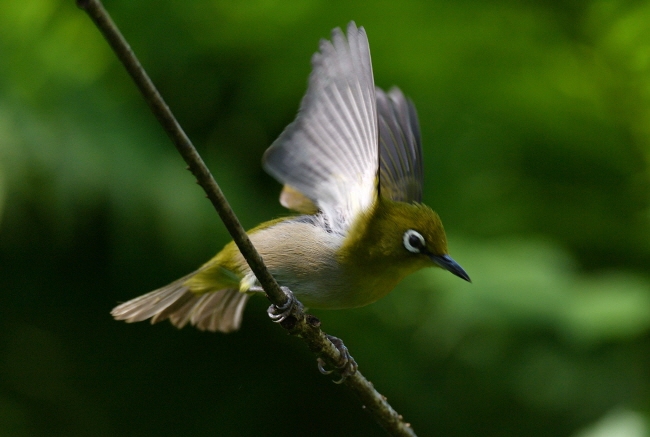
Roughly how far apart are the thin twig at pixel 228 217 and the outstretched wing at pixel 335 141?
365mm

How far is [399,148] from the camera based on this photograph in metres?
2.23

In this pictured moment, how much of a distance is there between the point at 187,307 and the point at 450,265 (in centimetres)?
80

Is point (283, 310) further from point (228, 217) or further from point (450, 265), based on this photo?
point (450, 265)

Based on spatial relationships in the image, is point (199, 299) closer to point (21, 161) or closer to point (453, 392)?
point (21, 161)

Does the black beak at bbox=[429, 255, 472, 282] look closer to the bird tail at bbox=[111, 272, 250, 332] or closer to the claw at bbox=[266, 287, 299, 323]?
the claw at bbox=[266, 287, 299, 323]

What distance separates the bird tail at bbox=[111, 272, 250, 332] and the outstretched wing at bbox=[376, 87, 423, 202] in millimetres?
560

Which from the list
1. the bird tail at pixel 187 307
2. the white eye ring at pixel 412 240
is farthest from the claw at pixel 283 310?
the bird tail at pixel 187 307

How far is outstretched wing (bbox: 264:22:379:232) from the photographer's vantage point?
1628 millimetres

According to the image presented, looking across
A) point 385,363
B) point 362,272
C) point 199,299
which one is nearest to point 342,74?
point 362,272

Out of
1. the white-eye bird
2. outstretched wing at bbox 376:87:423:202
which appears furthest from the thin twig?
outstretched wing at bbox 376:87:423:202

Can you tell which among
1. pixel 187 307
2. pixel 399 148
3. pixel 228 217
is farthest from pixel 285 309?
pixel 399 148

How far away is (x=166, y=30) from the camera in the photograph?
270 cm

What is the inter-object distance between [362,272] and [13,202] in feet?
4.45

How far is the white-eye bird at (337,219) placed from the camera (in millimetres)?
1689
